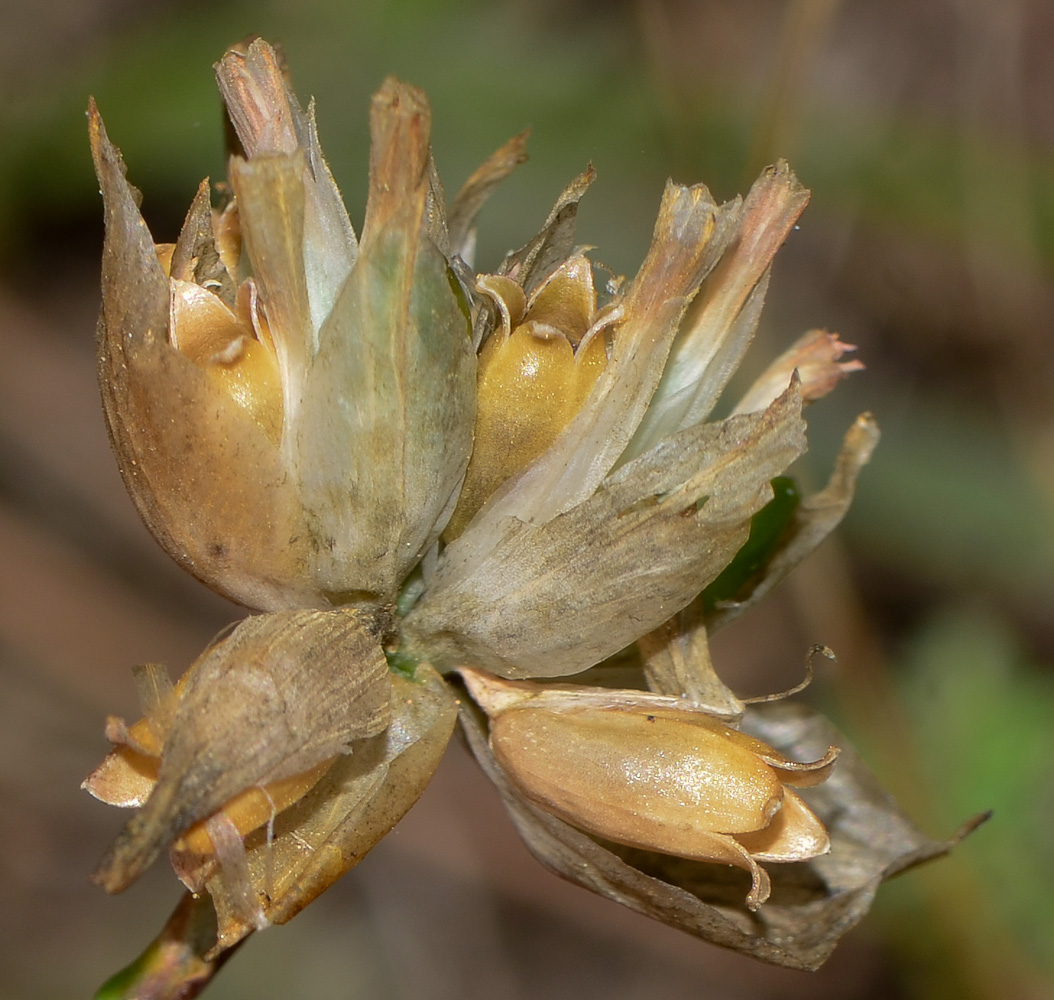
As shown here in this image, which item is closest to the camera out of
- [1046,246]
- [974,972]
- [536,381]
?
[536,381]

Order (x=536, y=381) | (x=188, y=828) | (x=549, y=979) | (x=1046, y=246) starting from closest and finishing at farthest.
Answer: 1. (x=188, y=828)
2. (x=536, y=381)
3. (x=1046, y=246)
4. (x=549, y=979)

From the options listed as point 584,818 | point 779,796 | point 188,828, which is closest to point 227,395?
point 188,828

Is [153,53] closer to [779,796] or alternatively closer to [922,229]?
[922,229]

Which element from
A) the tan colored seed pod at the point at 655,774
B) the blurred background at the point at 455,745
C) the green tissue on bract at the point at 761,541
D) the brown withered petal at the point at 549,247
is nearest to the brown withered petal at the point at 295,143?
the brown withered petal at the point at 549,247

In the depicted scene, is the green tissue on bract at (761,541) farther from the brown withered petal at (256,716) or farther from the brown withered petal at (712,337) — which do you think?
the brown withered petal at (256,716)

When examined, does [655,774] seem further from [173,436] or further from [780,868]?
[173,436]

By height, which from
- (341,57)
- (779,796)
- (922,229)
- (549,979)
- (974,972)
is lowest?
(549,979)
